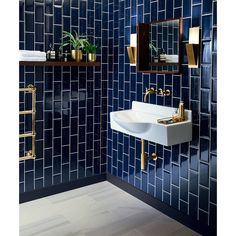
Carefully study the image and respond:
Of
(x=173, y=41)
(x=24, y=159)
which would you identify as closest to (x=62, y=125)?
(x=24, y=159)

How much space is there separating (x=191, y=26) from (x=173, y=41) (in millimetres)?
235

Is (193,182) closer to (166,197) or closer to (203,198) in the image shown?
(203,198)

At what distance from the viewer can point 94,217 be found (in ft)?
9.22

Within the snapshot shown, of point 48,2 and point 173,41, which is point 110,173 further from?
point 48,2

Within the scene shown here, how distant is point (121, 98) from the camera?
3.33m

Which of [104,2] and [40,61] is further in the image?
[104,2]

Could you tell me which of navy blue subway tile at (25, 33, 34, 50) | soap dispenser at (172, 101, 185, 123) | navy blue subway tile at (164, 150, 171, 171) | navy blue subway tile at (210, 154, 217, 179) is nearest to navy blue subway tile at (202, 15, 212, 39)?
soap dispenser at (172, 101, 185, 123)

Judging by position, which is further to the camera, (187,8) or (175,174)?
(175,174)

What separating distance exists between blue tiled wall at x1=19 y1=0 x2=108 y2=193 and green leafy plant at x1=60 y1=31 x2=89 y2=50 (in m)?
0.06

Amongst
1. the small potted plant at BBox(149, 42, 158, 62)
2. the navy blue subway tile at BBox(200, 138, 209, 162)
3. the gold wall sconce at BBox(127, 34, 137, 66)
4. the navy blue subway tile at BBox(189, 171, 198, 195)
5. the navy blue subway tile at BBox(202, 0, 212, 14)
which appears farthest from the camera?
the gold wall sconce at BBox(127, 34, 137, 66)

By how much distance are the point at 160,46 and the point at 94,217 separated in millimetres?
1639

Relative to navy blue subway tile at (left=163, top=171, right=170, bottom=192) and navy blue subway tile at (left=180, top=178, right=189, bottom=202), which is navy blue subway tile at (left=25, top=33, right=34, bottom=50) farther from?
navy blue subway tile at (left=180, top=178, right=189, bottom=202)

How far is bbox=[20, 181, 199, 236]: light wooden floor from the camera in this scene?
101 inches

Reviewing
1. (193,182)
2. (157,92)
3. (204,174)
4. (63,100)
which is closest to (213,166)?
(204,174)
